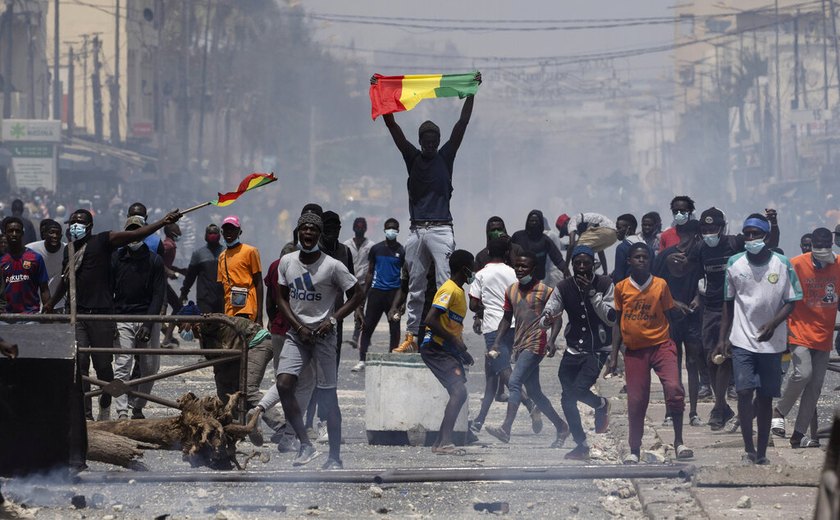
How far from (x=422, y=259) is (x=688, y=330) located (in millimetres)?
2387

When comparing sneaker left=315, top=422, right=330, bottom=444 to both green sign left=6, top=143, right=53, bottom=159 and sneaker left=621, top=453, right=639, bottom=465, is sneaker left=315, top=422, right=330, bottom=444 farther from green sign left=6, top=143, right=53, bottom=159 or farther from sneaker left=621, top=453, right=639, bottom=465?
green sign left=6, top=143, right=53, bottom=159

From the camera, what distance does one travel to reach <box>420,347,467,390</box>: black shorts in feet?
37.5

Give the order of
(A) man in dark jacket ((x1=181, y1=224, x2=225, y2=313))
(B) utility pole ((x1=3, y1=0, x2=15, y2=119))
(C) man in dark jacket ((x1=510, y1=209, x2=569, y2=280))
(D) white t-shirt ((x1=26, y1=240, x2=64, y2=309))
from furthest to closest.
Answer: (B) utility pole ((x1=3, y1=0, x2=15, y2=119)) → (C) man in dark jacket ((x1=510, y1=209, x2=569, y2=280)) → (A) man in dark jacket ((x1=181, y1=224, x2=225, y2=313)) → (D) white t-shirt ((x1=26, y1=240, x2=64, y2=309))

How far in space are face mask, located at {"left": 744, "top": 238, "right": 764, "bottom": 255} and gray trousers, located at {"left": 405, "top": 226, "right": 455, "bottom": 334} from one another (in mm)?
2618

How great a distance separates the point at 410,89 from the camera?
13.1 m

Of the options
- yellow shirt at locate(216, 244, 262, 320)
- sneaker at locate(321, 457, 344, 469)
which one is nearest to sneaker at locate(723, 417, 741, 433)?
sneaker at locate(321, 457, 344, 469)

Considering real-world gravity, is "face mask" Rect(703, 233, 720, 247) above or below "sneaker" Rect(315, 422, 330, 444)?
above

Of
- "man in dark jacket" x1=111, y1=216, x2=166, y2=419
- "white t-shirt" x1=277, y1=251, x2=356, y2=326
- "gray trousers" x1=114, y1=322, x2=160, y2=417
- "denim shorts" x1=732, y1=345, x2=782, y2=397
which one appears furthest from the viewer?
"man in dark jacket" x1=111, y1=216, x2=166, y2=419

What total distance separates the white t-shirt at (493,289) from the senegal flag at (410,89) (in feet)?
4.59

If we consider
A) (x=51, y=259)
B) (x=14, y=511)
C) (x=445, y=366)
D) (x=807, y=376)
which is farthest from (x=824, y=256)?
(x=51, y=259)

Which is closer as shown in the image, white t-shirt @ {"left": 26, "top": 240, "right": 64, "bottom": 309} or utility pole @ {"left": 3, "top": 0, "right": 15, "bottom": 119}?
white t-shirt @ {"left": 26, "top": 240, "right": 64, "bottom": 309}

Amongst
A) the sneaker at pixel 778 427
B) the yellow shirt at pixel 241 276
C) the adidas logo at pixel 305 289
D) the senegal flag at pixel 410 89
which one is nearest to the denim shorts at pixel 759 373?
the sneaker at pixel 778 427

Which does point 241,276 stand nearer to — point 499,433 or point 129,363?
point 129,363

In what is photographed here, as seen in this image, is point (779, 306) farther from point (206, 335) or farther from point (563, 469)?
point (206, 335)
